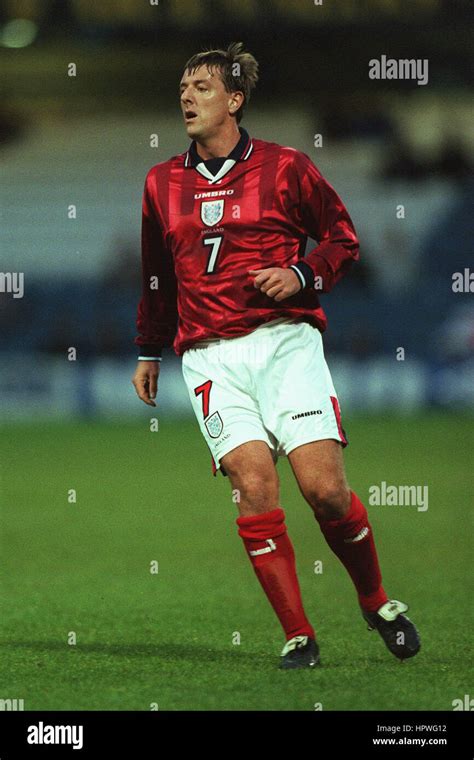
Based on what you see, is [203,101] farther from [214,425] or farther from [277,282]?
[214,425]

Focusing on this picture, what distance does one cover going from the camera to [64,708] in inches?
150

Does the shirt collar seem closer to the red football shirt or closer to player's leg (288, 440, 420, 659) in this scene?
the red football shirt

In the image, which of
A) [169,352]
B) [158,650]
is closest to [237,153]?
[158,650]

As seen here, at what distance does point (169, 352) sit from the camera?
1998cm

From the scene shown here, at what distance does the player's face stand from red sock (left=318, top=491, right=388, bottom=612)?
53.7 inches

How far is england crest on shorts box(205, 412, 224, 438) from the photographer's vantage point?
14.1 feet

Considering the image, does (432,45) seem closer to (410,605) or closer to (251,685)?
(410,605)

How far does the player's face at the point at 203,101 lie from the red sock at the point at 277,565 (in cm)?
134

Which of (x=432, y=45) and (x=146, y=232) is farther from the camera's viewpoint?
(x=432, y=45)

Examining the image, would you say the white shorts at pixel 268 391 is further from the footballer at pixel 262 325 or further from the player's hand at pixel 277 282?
the player's hand at pixel 277 282

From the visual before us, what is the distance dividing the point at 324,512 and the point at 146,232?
1203 millimetres

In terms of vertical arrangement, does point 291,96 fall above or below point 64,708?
above

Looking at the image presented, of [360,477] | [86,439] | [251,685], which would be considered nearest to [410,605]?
[251,685]

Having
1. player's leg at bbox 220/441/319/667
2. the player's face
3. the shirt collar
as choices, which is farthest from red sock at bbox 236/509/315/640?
the player's face
